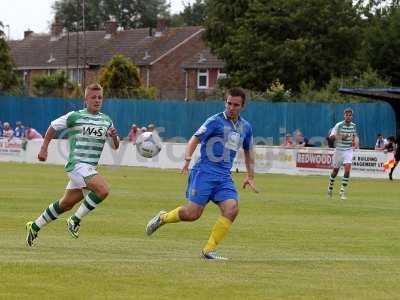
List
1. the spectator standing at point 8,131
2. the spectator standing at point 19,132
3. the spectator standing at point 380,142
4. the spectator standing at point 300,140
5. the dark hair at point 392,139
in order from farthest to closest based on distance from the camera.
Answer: the spectator standing at point 19,132, the spectator standing at point 8,131, the spectator standing at point 300,140, the spectator standing at point 380,142, the dark hair at point 392,139

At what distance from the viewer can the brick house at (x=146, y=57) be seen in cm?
9756

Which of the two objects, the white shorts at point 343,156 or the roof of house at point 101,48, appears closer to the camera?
the white shorts at point 343,156

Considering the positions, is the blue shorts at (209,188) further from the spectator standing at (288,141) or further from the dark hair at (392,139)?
the spectator standing at (288,141)

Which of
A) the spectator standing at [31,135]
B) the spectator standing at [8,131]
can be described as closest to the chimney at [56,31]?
the spectator standing at [8,131]

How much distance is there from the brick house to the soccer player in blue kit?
78.1 metres

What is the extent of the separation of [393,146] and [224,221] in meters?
30.1

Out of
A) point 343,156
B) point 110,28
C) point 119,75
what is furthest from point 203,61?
point 343,156

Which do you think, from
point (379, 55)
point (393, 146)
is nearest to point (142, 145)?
point (393, 146)

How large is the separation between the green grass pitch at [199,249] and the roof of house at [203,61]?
68181 millimetres

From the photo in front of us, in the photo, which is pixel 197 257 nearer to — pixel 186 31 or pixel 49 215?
pixel 49 215

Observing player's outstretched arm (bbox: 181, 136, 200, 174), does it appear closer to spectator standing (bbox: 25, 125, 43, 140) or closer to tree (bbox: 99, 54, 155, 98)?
spectator standing (bbox: 25, 125, 43, 140)

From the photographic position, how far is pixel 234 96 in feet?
48.1

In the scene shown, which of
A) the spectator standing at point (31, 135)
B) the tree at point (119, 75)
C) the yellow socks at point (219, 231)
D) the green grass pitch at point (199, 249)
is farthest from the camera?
the tree at point (119, 75)

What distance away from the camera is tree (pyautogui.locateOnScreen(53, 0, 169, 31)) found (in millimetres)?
148000
